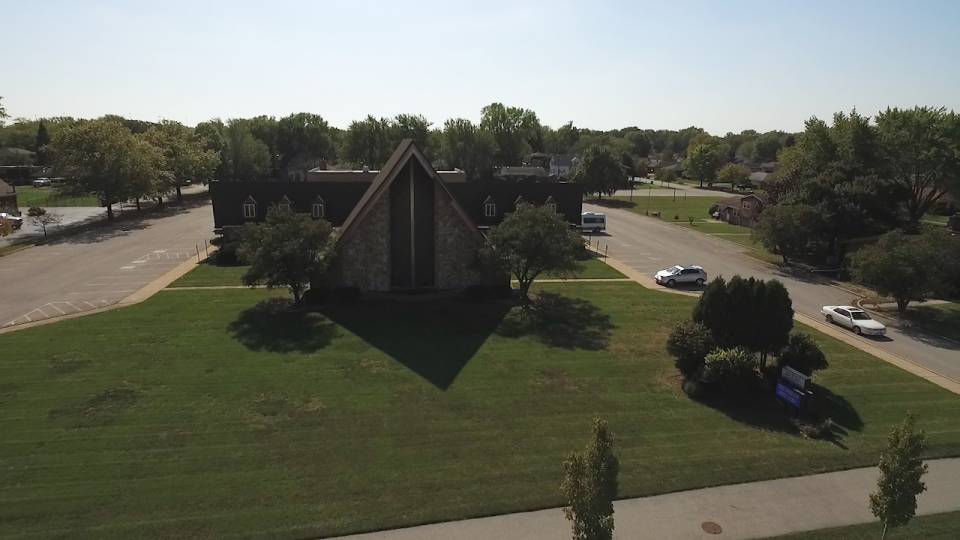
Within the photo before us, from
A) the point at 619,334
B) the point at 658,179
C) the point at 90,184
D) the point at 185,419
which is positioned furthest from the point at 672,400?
the point at 658,179

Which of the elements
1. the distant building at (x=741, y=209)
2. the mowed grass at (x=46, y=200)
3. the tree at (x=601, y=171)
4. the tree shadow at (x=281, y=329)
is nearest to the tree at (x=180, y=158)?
the mowed grass at (x=46, y=200)

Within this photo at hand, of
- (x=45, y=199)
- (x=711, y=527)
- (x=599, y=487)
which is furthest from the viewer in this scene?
(x=45, y=199)

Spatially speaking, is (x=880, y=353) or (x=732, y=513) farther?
(x=880, y=353)

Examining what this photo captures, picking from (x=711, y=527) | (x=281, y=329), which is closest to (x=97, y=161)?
(x=281, y=329)

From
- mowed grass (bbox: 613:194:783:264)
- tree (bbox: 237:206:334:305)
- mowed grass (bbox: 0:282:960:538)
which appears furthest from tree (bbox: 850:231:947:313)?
tree (bbox: 237:206:334:305)

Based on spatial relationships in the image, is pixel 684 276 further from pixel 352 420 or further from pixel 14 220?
pixel 14 220

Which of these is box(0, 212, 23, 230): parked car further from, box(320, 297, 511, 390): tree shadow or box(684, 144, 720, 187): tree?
box(684, 144, 720, 187): tree
